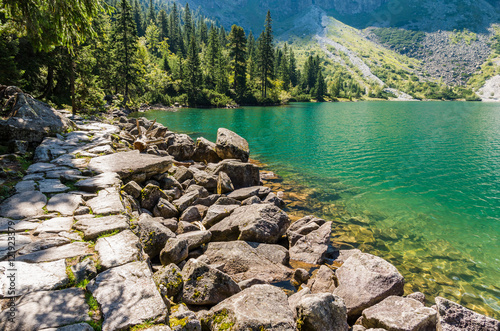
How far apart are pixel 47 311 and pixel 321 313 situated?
4012 millimetres

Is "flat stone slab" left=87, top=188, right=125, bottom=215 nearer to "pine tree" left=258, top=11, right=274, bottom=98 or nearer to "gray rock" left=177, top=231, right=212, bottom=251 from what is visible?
"gray rock" left=177, top=231, right=212, bottom=251

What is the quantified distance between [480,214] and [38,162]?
17258 mm

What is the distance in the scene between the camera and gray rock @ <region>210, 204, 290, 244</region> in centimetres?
765

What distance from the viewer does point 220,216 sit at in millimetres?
8766

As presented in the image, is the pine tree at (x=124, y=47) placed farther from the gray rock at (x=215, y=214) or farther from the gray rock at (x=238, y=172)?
the gray rock at (x=215, y=214)

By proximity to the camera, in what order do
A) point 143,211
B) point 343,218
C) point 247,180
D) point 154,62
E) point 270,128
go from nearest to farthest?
1. point 143,211
2. point 343,218
3. point 247,180
4. point 270,128
5. point 154,62

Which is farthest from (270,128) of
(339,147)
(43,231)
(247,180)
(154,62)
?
(154,62)

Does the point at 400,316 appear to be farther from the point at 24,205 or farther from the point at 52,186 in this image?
the point at 52,186

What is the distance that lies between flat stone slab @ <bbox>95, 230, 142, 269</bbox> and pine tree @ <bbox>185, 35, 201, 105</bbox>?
222 ft

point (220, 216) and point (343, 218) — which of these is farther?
point (343, 218)

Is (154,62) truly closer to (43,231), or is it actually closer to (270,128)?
(270,128)

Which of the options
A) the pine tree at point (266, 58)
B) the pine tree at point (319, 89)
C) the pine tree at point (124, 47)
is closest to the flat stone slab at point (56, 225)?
the pine tree at point (124, 47)

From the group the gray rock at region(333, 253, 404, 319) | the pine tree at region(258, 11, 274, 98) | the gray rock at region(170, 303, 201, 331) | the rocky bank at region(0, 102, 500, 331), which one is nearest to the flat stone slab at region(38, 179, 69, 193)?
the rocky bank at region(0, 102, 500, 331)

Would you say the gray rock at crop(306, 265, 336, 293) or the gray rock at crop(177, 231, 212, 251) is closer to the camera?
the gray rock at crop(306, 265, 336, 293)
